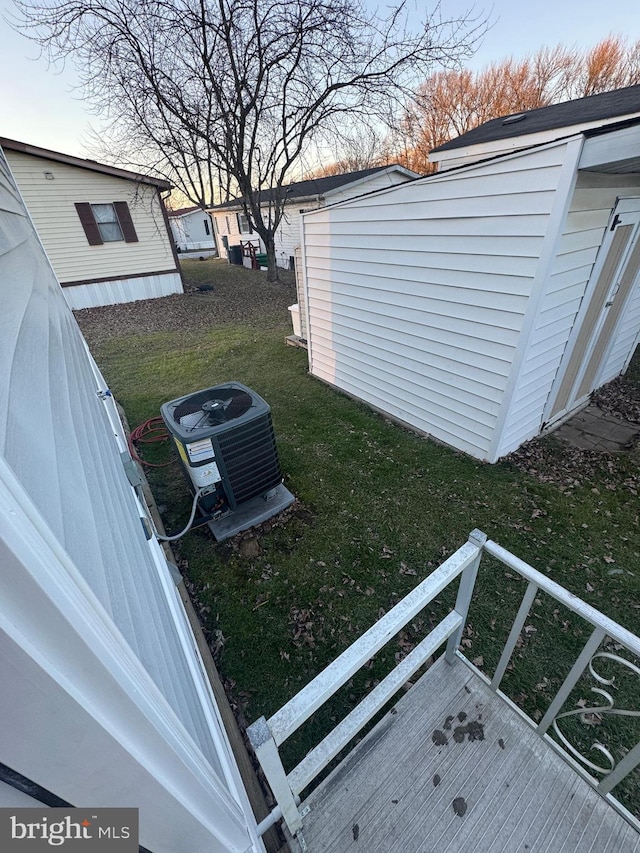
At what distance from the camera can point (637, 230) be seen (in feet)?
12.6

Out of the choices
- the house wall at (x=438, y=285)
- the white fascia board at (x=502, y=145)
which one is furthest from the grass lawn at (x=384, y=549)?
the white fascia board at (x=502, y=145)

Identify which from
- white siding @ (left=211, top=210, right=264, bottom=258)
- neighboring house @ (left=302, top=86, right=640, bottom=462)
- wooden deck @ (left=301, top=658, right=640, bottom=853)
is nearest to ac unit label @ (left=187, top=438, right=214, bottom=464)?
wooden deck @ (left=301, top=658, right=640, bottom=853)

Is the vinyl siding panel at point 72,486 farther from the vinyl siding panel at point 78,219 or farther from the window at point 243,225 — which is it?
the window at point 243,225

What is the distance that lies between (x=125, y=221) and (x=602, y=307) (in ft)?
41.1

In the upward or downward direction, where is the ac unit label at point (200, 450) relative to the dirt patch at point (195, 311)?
upward

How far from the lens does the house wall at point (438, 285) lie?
3004 mm

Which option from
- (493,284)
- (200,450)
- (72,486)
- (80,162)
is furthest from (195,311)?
(72,486)

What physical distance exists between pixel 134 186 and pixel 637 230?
489 inches

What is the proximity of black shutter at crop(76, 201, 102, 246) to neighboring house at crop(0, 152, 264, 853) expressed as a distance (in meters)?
12.0

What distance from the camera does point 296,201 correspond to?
15.2m

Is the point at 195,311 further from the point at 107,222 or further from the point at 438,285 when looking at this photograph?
the point at 438,285

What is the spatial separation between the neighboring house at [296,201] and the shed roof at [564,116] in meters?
2.71

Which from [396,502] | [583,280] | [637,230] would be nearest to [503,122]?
[637,230]

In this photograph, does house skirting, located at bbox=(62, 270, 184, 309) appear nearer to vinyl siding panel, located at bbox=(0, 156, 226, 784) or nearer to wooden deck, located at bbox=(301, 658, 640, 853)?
vinyl siding panel, located at bbox=(0, 156, 226, 784)
